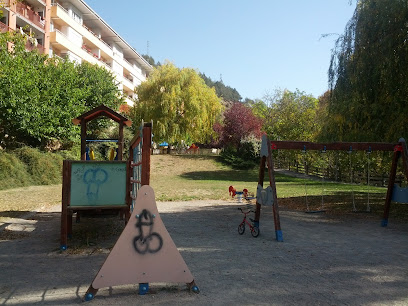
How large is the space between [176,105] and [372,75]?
32.6m

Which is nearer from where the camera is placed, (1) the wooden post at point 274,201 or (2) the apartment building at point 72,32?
(1) the wooden post at point 274,201

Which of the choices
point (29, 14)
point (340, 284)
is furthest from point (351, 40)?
point (29, 14)

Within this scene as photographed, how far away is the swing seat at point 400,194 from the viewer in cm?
951

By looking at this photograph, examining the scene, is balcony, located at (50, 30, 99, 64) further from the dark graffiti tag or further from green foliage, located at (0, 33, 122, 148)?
the dark graffiti tag

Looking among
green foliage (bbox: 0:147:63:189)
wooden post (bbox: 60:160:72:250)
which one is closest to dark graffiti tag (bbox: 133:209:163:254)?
wooden post (bbox: 60:160:72:250)

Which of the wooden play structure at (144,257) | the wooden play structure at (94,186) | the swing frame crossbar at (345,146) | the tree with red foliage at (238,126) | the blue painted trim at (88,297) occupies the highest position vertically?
the tree with red foliage at (238,126)

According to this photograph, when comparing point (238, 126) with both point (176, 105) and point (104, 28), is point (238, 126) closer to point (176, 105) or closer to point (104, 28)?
point (176, 105)

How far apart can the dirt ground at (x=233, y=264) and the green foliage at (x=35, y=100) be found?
1408 centimetres

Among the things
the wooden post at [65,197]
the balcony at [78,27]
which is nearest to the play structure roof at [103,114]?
the wooden post at [65,197]

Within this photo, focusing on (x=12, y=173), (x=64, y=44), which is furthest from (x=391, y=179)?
(x=64, y=44)

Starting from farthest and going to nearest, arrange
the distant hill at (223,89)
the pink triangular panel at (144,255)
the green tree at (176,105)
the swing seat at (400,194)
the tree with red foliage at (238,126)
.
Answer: the distant hill at (223,89), the tree with red foliage at (238,126), the green tree at (176,105), the swing seat at (400,194), the pink triangular panel at (144,255)

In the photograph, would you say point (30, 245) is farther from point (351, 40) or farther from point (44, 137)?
point (44, 137)

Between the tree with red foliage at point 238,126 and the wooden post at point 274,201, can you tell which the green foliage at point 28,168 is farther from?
the tree with red foliage at point 238,126

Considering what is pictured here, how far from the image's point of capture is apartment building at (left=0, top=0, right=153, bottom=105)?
3303cm
